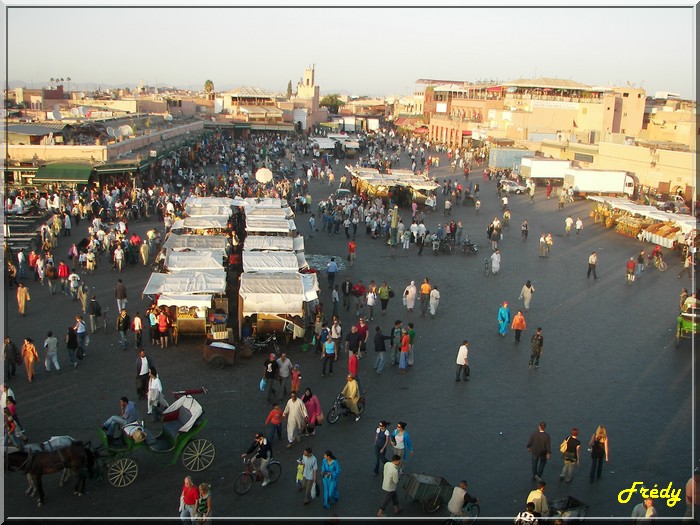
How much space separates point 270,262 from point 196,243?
3.15m

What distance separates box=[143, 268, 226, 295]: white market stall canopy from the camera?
1398 cm

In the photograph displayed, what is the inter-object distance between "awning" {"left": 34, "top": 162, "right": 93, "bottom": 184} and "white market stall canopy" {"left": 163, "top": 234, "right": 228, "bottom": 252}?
1134 cm

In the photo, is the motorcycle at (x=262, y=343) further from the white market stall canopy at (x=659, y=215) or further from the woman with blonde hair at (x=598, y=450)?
the white market stall canopy at (x=659, y=215)

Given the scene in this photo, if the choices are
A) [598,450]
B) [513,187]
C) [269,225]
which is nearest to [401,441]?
[598,450]

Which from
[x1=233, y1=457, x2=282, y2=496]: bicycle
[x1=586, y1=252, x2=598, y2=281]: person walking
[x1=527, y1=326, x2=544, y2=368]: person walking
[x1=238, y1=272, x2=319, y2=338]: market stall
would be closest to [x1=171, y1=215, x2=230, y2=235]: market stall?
[x1=238, y1=272, x2=319, y2=338]: market stall

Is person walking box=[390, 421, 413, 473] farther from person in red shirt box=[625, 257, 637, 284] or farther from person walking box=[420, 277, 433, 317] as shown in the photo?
person in red shirt box=[625, 257, 637, 284]

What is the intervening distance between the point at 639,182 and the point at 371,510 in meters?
34.6

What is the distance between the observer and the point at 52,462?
799 centimetres

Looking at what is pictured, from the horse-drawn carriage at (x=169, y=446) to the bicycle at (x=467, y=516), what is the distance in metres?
3.53

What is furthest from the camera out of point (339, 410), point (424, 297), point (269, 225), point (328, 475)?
point (269, 225)

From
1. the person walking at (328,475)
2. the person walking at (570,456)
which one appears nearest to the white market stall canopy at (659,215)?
the person walking at (570,456)

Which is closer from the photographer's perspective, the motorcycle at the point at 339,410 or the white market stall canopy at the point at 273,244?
the motorcycle at the point at 339,410

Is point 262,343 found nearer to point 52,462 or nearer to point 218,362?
point 218,362

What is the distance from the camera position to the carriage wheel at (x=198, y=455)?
29.2 ft
